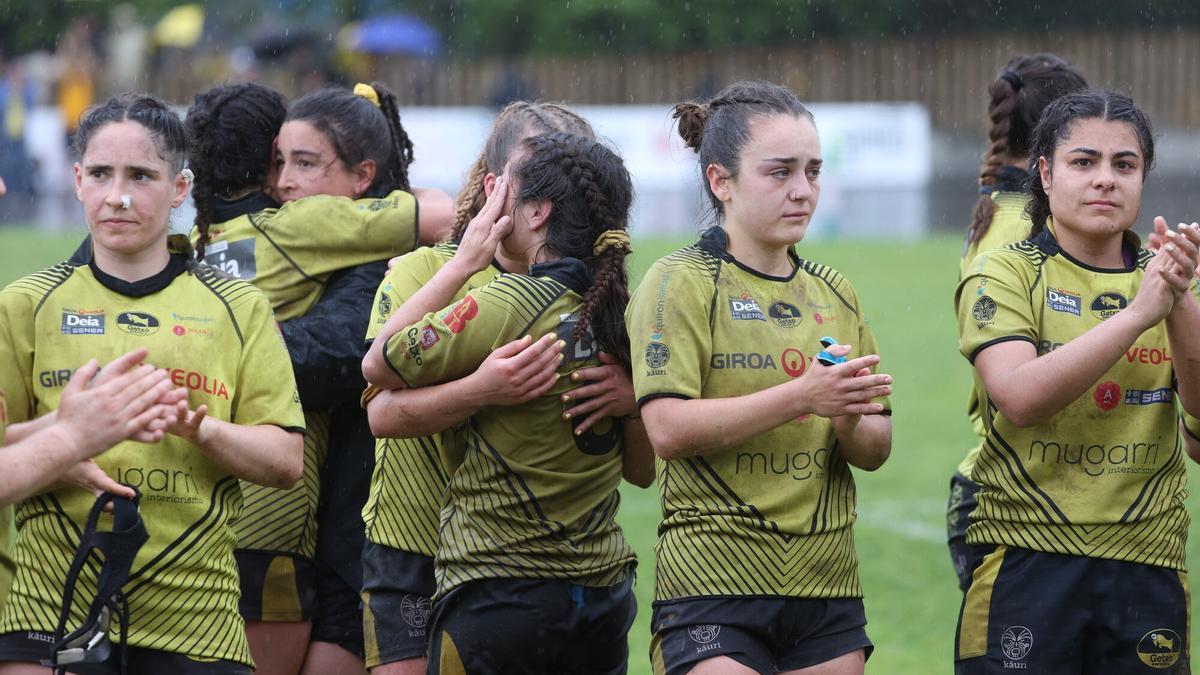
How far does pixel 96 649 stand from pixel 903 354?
11378 mm

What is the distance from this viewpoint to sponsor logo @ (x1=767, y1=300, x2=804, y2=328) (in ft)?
12.5

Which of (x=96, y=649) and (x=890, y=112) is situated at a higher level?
(x=96, y=649)

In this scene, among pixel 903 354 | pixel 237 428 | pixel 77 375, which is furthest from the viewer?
pixel 903 354

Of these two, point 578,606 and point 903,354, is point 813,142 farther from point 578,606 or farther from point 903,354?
point 903,354

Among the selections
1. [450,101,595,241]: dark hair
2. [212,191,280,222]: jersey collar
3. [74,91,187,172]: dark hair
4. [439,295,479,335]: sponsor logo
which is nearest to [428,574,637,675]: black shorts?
[439,295,479,335]: sponsor logo

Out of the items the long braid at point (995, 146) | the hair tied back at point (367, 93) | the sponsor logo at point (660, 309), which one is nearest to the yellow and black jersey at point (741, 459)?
the sponsor logo at point (660, 309)

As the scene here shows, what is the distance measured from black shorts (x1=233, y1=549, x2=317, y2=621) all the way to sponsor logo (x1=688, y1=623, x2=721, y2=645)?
4.79 ft

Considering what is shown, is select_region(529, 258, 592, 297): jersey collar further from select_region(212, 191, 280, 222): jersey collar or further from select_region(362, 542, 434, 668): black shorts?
select_region(212, 191, 280, 222): jersey collar

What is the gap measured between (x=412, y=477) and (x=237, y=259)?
95 centimetres

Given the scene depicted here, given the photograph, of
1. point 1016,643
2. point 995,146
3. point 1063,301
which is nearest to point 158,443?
point 1016,643

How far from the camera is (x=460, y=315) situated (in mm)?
3799

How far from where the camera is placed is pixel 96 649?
3.35 m

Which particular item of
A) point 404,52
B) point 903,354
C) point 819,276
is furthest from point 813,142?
point 404,52

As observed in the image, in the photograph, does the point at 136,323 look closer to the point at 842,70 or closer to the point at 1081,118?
the point at 1081,118
